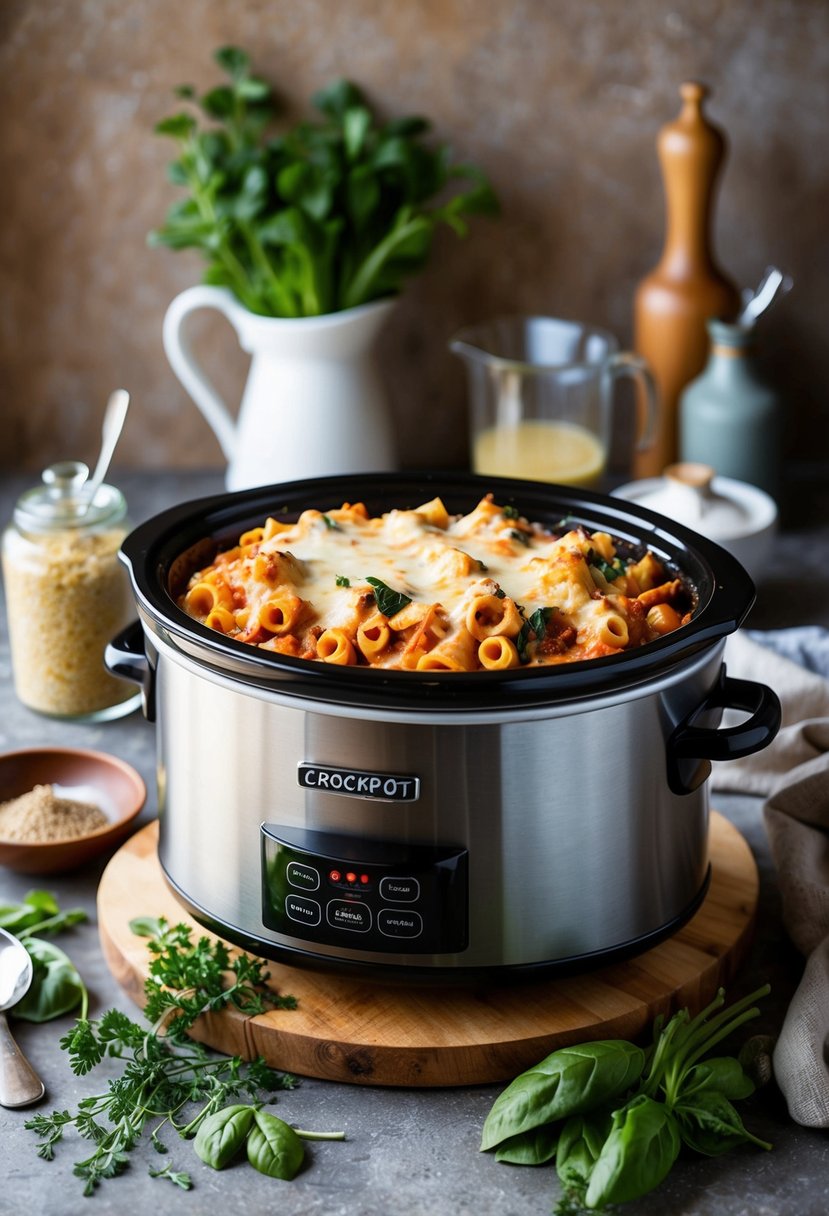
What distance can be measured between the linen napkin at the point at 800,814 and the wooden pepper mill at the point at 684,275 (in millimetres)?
724

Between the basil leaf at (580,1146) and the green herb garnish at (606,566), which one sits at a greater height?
the green herb garnish at (606,566)

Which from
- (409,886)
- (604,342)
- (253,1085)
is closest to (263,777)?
(409,886)

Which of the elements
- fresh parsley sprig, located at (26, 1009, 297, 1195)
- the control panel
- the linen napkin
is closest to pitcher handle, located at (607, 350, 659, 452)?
the linen napkin

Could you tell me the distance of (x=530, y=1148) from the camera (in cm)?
138

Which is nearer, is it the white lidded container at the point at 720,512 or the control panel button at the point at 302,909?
the control panel button at the point at 302,909

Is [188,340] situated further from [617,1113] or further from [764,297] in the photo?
[617,1113]

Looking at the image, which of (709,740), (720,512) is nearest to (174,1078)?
(709,740)

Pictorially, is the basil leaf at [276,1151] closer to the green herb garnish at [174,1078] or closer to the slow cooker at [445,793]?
the green herb garnish at [174,1078]

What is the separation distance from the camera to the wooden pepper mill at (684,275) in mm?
2666

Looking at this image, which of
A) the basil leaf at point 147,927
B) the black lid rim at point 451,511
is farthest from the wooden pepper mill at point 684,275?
the basil leaf at point 147,927

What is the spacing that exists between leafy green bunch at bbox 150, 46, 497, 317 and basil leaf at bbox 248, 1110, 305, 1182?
1639 mm

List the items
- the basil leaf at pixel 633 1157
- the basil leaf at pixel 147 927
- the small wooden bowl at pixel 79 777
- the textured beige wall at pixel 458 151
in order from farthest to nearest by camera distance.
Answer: the textured beige wall at pixel 458 151, the small wooden bowl at pixel 79 777, the basil leaf at pixel 147 927, the basil leaf at pixel 633 1157

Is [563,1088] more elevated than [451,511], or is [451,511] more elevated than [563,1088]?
[451,511]

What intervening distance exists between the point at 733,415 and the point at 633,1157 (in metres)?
1.65
